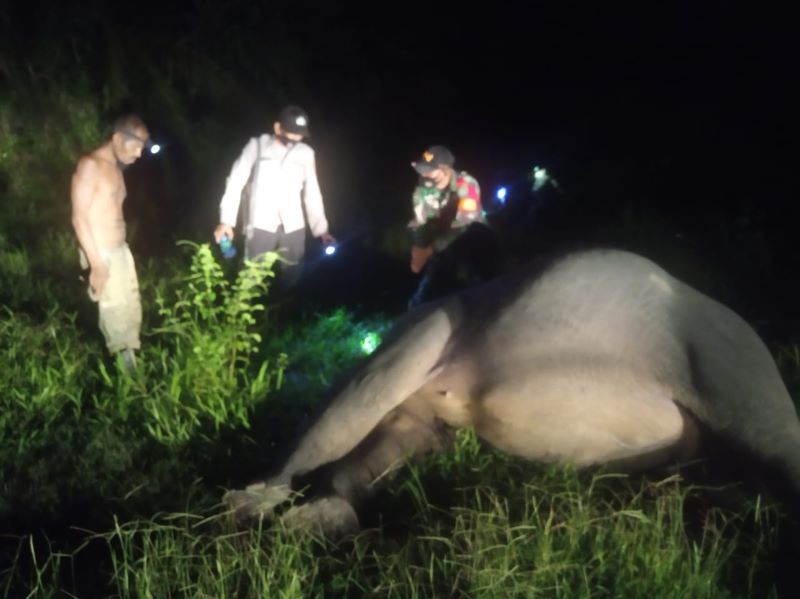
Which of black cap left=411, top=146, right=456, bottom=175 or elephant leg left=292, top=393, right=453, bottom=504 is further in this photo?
black cap left=411, top=146, right=456, bottom=175

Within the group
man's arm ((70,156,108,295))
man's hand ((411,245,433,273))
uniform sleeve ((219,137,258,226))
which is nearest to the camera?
man's arm ((70,156,108,295))

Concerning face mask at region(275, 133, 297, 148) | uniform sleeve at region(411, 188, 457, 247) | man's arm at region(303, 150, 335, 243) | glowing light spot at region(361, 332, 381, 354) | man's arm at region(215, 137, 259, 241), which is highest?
face mask at region(275, 133, 297, 148)

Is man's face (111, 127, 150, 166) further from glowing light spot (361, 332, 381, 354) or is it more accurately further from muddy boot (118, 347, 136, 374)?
glowing light spot (361, 332, 381, 354)

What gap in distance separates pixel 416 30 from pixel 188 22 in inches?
147

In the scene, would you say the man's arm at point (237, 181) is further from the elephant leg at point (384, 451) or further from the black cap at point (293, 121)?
the elephant leg at point (384, 451)

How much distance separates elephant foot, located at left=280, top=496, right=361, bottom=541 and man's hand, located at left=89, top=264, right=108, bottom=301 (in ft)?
7.28

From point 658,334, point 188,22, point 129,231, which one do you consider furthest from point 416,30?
point 658,334

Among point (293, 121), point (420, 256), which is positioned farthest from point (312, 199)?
point (420, 256)

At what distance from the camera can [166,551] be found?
154 inches

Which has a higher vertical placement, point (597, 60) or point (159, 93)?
point (159, 93)

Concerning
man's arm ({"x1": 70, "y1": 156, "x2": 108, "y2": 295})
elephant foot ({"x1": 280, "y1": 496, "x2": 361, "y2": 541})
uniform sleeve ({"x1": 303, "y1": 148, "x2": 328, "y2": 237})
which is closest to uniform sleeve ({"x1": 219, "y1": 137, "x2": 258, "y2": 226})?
uniform sleeve ({"x1": 303, "y1": 148, "x2": 328, "y2": 237})

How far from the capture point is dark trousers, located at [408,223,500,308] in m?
6.55

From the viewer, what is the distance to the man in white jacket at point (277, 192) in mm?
7414

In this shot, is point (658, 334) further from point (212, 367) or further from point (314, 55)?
point (314, 55)
